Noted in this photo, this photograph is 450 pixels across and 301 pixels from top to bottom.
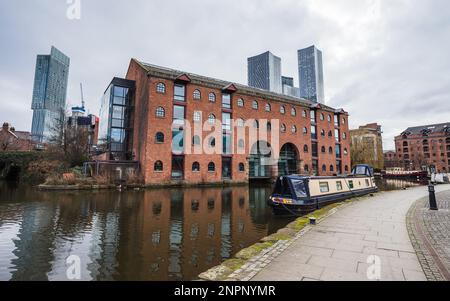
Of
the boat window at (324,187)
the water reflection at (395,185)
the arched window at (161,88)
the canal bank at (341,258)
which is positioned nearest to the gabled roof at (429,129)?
the water reflection at (395,185)

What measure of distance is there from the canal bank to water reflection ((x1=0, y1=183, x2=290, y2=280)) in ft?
4.81

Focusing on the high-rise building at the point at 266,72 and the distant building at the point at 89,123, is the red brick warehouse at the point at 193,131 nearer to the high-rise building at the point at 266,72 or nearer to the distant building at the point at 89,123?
the distant building at the point at 89,123

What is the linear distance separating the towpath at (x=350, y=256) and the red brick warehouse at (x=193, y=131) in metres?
19.2

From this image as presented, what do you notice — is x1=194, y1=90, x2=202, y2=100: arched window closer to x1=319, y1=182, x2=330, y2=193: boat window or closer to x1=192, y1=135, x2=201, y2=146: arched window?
x1=192, y1=135, x2=201, y2=146: arched window

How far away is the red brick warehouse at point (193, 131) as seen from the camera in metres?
23.8

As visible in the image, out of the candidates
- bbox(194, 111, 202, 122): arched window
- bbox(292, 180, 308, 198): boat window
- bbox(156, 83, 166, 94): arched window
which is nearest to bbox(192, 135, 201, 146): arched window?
bbox(194, 111, 202, 122): arched window

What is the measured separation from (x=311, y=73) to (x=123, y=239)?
148381mm

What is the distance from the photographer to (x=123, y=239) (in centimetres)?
654

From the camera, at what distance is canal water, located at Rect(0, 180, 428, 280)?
4.58 metres

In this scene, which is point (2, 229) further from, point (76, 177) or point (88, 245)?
point (76, 177)
